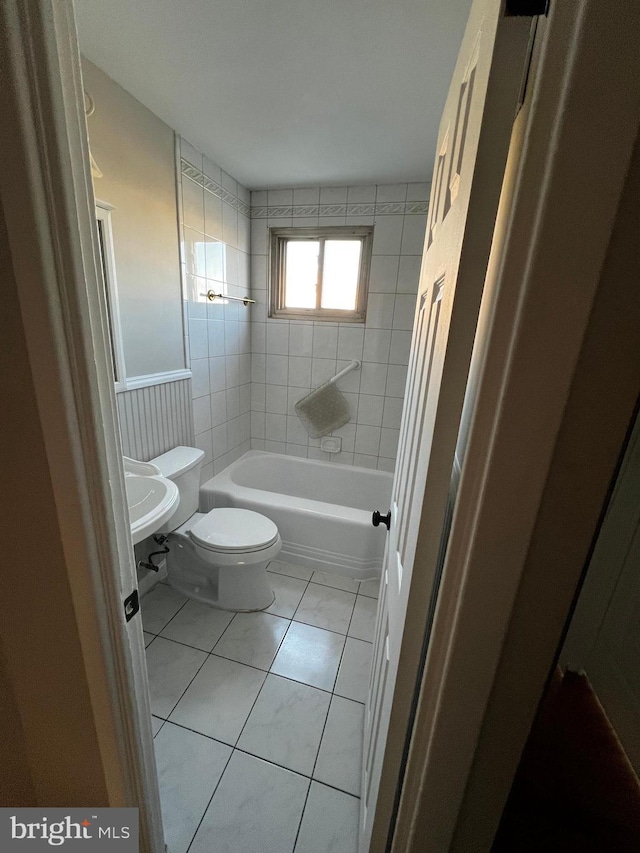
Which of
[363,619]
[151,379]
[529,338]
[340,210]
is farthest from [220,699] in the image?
[340,210]

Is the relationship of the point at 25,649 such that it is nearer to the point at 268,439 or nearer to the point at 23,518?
the point at 23,518

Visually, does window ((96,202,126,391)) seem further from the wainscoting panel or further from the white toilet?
the white toilet

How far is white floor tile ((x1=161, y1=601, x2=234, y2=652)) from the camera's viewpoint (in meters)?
1.56

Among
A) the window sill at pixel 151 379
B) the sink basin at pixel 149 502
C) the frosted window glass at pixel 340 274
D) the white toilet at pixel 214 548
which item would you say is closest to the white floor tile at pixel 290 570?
the white toilet at pixel 214 548

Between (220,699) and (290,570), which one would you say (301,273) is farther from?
(220,699)

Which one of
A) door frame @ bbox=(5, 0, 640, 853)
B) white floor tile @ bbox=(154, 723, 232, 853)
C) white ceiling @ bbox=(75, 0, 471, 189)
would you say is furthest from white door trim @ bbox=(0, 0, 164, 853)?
white ceiling @ bbox=(75, 0, 471, 189)

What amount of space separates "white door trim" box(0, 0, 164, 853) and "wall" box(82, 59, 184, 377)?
1.10 metres

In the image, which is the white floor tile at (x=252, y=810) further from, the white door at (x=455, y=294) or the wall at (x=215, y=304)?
the wall at (x=215, y=304)

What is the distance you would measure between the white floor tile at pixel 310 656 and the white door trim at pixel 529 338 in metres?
1.05

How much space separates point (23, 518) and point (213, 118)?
1.76m

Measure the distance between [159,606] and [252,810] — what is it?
96cm

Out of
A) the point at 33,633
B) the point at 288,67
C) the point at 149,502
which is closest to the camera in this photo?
the point at 33,633

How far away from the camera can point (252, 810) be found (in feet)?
3.41

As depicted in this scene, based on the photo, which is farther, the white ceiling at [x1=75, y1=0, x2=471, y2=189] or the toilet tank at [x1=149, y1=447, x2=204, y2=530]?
the toilet tank at [x1=149, y1=447, x2=204, y2=530]
